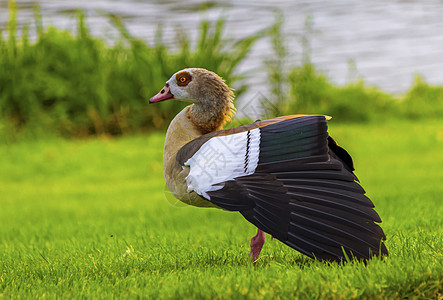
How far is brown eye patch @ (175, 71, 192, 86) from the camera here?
454 cm

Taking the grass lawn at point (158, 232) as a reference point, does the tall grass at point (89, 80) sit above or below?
above

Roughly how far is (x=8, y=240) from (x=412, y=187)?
583 cm

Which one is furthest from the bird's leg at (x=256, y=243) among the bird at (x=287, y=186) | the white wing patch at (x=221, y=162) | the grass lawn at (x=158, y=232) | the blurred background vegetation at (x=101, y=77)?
the blurred background vegetation at (x=101, y=77)

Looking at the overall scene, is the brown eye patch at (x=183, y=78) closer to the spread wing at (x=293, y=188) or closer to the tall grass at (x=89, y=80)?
the spread wing at (x=293, y=188)

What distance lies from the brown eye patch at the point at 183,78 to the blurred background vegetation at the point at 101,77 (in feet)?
27.6

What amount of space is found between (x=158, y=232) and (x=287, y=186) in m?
2.84

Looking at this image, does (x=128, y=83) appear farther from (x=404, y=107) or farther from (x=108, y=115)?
(x=404, y=107)

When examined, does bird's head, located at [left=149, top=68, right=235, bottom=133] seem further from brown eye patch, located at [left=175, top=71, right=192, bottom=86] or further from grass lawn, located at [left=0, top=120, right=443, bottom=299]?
grass lawn, located at [left=0, top=120, right=443, bottom=299]

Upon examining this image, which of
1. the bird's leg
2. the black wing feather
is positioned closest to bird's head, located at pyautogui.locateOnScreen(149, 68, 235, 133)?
the black wing feather

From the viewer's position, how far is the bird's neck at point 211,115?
4.50 meters

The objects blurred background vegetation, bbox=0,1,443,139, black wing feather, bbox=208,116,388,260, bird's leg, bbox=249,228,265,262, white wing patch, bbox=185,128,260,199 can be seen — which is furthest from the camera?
blurred background vegetation, bbox=0,1,443,139

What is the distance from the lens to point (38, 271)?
4.82m

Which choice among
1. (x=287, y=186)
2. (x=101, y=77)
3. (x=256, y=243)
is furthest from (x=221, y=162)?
(x=101, y=77)

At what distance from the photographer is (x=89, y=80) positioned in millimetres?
13719
